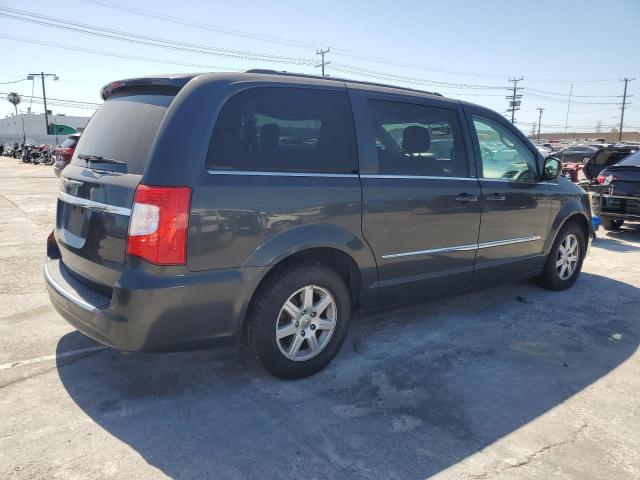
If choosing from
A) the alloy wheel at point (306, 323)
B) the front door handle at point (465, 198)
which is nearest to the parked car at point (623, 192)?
the front door handle at point (465, 198)

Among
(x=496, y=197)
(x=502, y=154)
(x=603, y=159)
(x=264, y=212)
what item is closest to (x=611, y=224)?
(x=603, y=159)

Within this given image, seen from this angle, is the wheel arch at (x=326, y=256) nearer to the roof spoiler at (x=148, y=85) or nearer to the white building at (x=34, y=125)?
the roof spoiler at (x=148, y=85)

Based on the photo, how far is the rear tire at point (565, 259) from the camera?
524cm

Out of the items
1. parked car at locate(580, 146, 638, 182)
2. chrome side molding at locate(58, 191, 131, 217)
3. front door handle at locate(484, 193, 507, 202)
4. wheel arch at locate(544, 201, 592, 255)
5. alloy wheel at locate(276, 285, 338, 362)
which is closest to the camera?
chrome side molding at locate(58, 191, 131, 217)

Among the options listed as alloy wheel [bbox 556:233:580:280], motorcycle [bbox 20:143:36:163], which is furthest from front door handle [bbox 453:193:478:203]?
motorcycle [bbox 20:143:36:163]

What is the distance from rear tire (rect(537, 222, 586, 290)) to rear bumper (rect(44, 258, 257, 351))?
3667mm

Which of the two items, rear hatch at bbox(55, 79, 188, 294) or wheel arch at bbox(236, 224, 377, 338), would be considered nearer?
rear hatch at bbox(55, 79, 188, 294)

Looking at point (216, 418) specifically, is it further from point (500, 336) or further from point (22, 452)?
point (500, 336)

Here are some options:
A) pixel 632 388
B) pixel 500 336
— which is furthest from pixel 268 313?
pixel 632 388

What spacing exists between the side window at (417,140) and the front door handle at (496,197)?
0.33 m

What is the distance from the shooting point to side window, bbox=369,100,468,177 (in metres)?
3.58

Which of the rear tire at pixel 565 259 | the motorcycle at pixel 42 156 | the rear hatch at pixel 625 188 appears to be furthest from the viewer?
the motorcycle at pixel 42 156

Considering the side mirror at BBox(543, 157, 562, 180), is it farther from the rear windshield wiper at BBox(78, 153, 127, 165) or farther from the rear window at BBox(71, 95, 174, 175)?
the rear windshield wiper at BBox(78, 153, 127, 165)

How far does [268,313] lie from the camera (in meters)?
3.04
